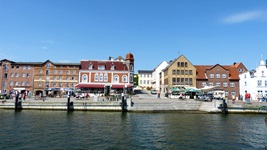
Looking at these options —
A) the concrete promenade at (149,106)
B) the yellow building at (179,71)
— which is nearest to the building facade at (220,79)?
the yellow building at (179,71)

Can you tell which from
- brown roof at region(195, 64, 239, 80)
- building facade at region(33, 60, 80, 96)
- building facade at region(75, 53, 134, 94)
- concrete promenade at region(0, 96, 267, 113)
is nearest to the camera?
concrete promenade at region(0, 96, 267, 113)

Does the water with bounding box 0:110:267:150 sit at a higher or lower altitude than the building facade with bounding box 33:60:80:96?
lower

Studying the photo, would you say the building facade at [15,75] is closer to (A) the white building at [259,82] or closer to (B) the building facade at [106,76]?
(B) the building facade at [106,76]

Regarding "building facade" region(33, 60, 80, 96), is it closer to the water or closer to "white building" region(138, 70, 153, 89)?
the water

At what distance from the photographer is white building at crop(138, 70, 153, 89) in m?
105

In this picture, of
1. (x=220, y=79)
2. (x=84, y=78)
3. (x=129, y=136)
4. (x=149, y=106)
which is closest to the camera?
(x=129, y=136)

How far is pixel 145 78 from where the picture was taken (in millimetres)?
106375

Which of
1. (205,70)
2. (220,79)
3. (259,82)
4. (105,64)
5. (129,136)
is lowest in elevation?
(129,136)

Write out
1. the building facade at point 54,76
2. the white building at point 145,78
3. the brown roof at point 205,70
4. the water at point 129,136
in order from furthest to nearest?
the white building at point 145,78 → the building facade at point 54,76 → the brown roof at point 205,70 → the water at point 129,136

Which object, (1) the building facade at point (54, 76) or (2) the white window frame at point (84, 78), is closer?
(2) the white window frame at point (84, 78)

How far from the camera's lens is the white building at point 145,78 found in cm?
10512

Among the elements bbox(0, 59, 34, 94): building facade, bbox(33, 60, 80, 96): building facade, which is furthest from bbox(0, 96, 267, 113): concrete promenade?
bbox(0, 59, 34, 94): building facade

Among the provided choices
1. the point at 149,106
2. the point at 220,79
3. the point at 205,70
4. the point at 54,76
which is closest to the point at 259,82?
the point at 220,79

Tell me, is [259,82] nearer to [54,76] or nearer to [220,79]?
[220,79]
